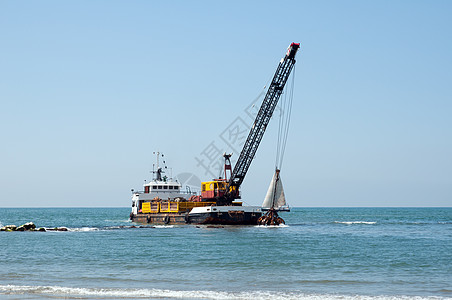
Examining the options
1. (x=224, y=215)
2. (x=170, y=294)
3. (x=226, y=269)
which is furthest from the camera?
(x=224, y=215)

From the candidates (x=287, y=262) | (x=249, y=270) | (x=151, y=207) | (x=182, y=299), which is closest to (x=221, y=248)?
(x=287, y=262)

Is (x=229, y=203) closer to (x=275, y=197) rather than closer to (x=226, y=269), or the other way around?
(x=275, y=197)

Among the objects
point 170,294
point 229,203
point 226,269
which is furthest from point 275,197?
point 170,294

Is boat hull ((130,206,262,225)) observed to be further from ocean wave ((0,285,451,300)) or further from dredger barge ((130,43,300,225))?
ocean wave ((0,285,451,300))

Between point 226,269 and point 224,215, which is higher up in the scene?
point 224,215

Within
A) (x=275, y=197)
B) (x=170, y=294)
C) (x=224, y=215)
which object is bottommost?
(x=170, y=294)

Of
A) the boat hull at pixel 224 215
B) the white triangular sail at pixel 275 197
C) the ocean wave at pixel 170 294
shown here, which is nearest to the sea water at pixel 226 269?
the ocean wave at pixel 170 294

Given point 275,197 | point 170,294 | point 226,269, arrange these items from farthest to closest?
point 275,197 → point 226,269 → point 170,294

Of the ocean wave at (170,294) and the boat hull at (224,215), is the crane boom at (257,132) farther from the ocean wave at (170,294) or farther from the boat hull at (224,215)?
the ocean wave at (170,294)

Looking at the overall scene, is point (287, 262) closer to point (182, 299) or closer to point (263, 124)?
point (182, 299)

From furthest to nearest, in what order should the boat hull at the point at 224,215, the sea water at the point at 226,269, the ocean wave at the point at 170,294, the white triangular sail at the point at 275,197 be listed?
the white triangular sail at the point at 275,197
the boat hull at the point at 224,215
the sea water at the point at 226,269
the ocean wave at the point at 170,294

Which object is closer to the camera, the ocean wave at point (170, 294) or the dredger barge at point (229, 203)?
the ocean wave at point (170, 294)

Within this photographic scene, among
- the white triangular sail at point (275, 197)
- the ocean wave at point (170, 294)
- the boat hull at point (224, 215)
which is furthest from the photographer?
the white triangular sail at point (275, 197)

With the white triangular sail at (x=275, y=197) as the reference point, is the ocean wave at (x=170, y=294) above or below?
below
